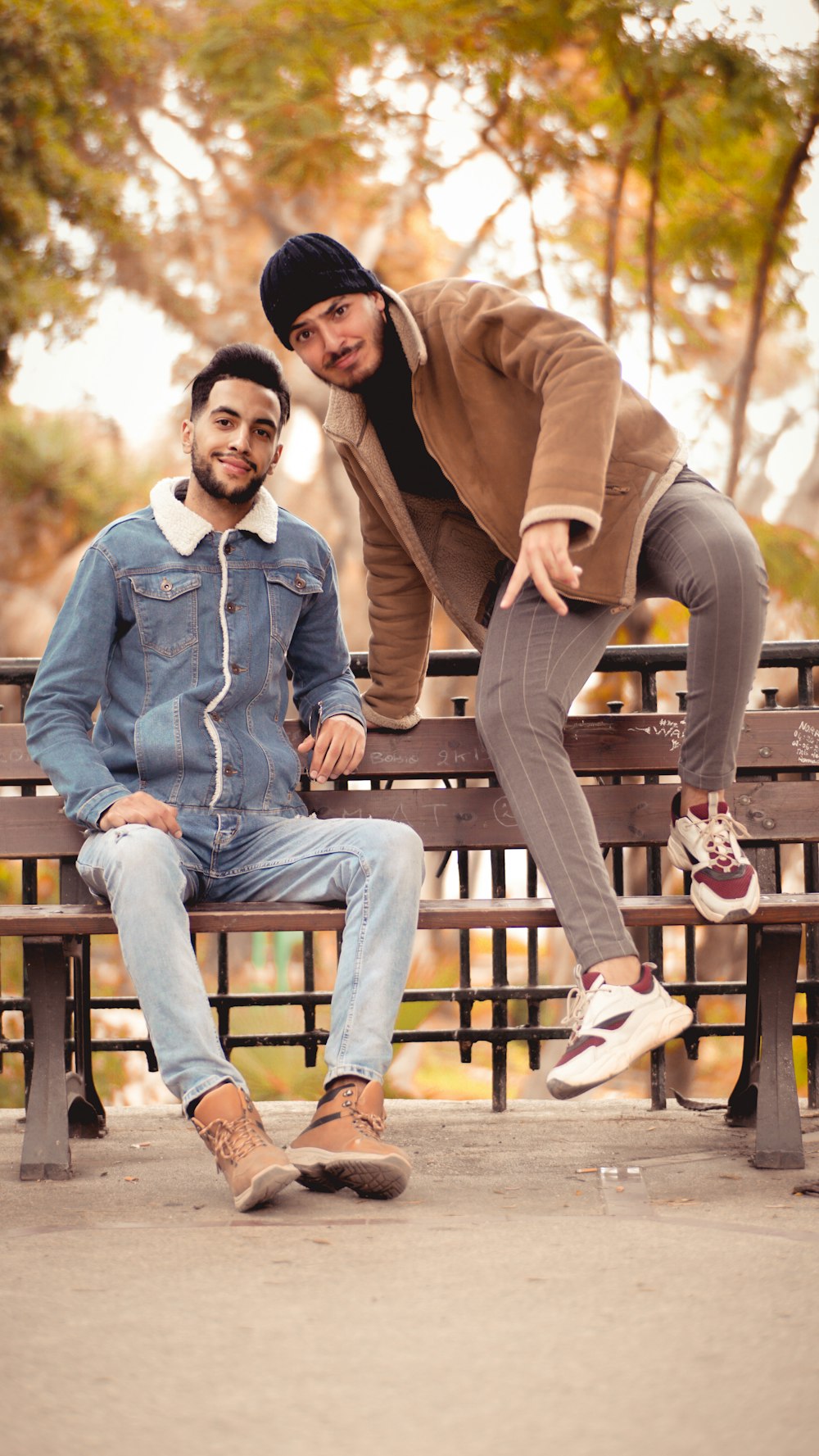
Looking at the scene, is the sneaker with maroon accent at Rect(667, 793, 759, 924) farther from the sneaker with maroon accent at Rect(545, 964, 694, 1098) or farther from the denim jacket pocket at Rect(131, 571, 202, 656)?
the denim jacket pocket at Rect(131, 571, 202, 656)

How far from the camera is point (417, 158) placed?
42.0ft

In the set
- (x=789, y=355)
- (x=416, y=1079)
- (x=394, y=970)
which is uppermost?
(x=789, y=355)

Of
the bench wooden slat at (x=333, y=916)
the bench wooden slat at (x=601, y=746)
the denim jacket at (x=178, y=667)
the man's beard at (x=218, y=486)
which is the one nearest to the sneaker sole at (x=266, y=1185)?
the bench wooden slat at (x=333, y=916)

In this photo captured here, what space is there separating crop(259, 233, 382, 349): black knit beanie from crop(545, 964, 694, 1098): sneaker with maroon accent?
152 cm

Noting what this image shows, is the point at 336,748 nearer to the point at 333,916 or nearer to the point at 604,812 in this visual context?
the point at 333,916

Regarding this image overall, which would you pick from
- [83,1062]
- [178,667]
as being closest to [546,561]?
[178,667]

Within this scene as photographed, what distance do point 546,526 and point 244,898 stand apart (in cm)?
106

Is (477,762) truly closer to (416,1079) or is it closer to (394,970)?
(394,970)

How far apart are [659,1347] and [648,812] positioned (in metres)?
1.81

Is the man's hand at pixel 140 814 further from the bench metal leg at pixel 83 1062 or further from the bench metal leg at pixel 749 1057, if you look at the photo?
the bench metal leg at pixel 749 1057

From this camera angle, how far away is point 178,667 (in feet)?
10.2

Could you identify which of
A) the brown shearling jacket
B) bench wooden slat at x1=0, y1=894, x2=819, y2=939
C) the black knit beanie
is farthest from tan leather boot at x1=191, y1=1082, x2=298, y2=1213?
the black knit beanie

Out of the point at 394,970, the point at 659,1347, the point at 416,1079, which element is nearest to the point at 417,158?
the point at 416,1079

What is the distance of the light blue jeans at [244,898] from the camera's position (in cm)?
257
